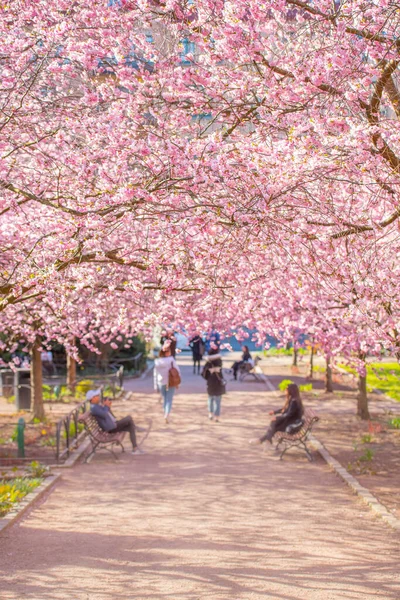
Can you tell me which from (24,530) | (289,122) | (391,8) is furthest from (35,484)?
(391,8)

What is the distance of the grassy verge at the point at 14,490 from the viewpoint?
10.6 meters

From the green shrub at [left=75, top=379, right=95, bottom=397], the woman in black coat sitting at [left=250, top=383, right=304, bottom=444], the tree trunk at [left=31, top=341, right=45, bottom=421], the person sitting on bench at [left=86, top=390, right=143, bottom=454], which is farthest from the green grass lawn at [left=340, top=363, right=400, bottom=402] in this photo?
the person sitting on bench at [left=86, top=390, right=143, bottom=454]

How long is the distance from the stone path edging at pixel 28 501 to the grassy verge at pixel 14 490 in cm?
6

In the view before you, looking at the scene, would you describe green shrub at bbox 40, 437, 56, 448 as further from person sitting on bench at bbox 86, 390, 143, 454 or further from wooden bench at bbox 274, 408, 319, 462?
wooden bench at bbox 274, 408, 319, 462

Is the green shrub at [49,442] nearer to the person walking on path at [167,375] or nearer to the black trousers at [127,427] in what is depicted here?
the black trousers at [127,427]

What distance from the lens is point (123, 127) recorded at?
868 cm

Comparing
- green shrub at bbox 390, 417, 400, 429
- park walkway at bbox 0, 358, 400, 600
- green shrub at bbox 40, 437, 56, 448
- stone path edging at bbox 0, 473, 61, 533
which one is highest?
green shrub at bbox 40, 437, 56, 448

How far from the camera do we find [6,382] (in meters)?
26.7

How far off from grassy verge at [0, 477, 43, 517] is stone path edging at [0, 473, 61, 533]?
6 cm

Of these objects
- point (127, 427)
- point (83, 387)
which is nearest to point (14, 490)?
point (127, 427)

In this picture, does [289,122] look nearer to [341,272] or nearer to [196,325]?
[341,272]

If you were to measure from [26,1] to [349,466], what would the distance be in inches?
341

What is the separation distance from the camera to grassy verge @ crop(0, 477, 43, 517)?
10.6 m

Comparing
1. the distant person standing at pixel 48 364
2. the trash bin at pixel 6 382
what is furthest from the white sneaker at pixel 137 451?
the distant person standing at pixel 48 364
